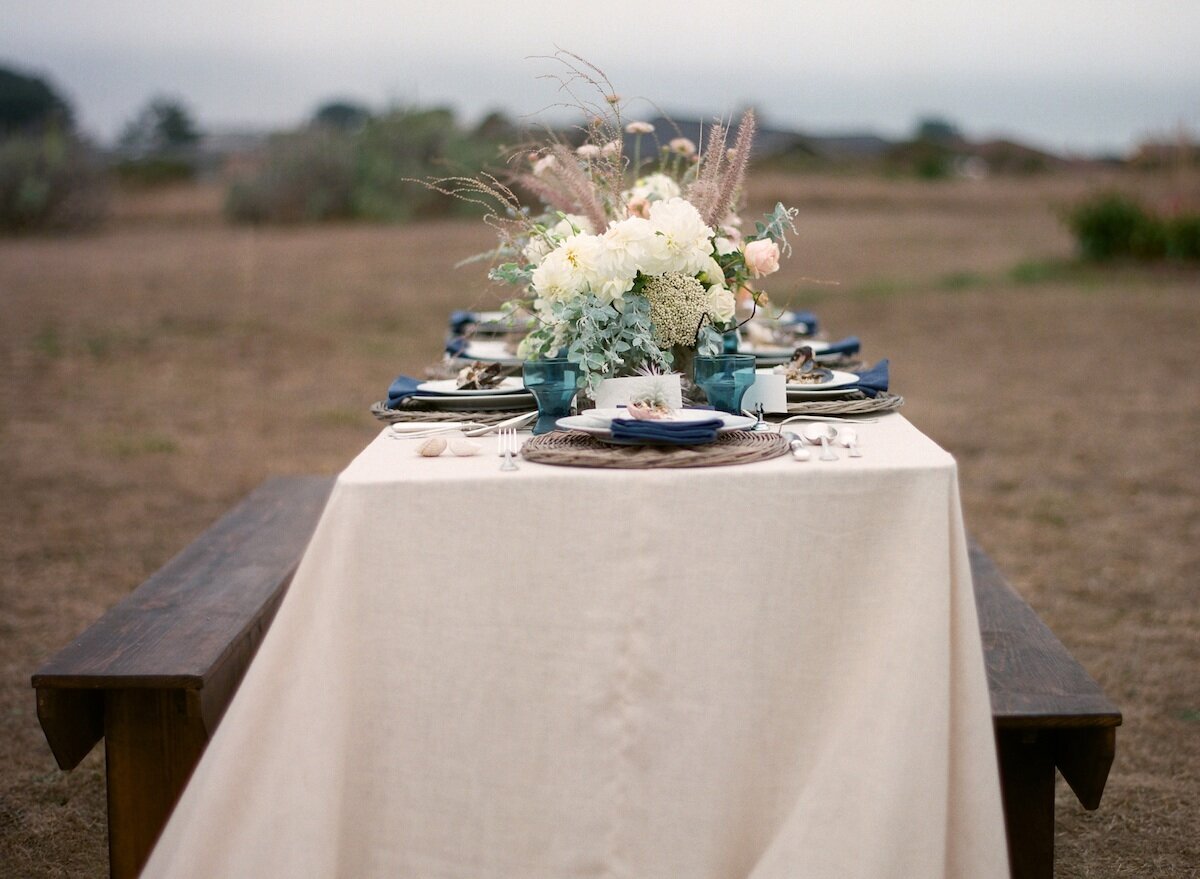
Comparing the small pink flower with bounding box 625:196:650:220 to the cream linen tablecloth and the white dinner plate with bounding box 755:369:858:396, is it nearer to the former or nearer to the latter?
the white dinner plate with bounding box 755:369:858:396

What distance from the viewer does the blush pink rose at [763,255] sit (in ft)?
7.11

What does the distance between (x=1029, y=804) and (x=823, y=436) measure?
0.81 m

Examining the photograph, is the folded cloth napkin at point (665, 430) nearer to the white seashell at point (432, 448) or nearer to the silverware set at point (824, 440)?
the silverware set at point (824, 440)

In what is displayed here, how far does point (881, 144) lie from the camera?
1131 inches

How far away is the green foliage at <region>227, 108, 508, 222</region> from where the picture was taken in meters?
19.9

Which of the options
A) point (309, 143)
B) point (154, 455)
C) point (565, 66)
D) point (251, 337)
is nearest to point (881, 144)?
point (309, 143)

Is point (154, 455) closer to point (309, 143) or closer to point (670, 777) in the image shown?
point (670, 777)

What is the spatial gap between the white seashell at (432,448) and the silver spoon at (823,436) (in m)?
0.60

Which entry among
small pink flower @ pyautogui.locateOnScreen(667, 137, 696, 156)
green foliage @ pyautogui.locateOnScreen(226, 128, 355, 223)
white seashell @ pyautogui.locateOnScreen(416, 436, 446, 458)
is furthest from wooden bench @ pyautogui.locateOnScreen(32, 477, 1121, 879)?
green foliage @ pyautogui.locateOnScreen(226, 128, 355, 223)

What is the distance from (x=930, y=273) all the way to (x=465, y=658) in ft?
42.1

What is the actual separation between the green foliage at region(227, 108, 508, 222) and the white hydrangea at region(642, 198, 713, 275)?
1793 cm

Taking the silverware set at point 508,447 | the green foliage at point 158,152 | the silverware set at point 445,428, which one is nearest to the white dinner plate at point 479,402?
the silverware set at point 445,428

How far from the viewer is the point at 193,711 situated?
214 cm

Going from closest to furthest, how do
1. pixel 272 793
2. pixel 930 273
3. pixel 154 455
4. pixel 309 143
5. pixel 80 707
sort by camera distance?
pixel 272 793
pixel 80 707
pixel 154 455
pixel 930 273
pixel 309 143
